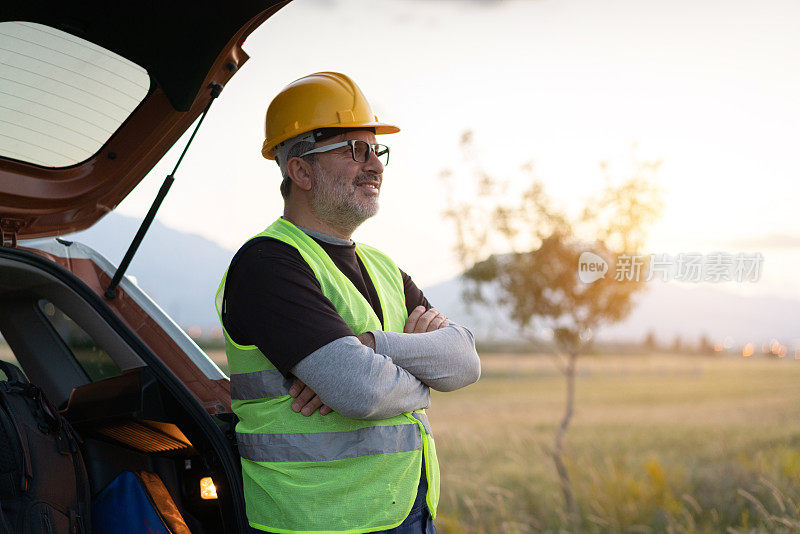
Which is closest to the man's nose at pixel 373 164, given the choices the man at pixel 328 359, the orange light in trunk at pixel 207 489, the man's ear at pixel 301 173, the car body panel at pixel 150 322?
the man at pixel 328 359

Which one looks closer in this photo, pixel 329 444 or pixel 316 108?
pixel 329 444

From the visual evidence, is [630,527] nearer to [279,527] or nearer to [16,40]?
[279,527]

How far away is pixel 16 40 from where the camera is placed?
6.11ft

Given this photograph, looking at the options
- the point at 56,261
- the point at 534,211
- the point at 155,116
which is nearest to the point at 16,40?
the point at 155,116

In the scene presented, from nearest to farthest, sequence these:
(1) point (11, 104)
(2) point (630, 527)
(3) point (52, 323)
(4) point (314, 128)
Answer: (4) point (314, 128)
(1) point (11, 104)
(3) point (52, 323)
(2) point (630, 527)

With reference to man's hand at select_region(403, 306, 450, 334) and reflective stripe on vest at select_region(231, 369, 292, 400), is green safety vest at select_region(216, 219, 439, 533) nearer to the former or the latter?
reflective stripe on vest at select_region(231, 369, 292, 400)

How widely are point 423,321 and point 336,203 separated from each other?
40cm

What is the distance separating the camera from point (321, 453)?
1572 millimetres

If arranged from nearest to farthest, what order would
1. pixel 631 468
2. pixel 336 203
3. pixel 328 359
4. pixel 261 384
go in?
pixel 328 359
pixel 261 384
pixel 336 203
pixel 631 468

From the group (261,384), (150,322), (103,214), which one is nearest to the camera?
(261,384)

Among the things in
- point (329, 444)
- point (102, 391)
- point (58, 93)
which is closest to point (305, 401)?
point (329, 444)

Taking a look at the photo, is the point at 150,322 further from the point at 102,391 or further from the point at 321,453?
the point at 321,453

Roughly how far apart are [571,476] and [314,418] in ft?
16.9

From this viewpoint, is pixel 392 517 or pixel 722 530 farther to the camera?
pixel 722 530
